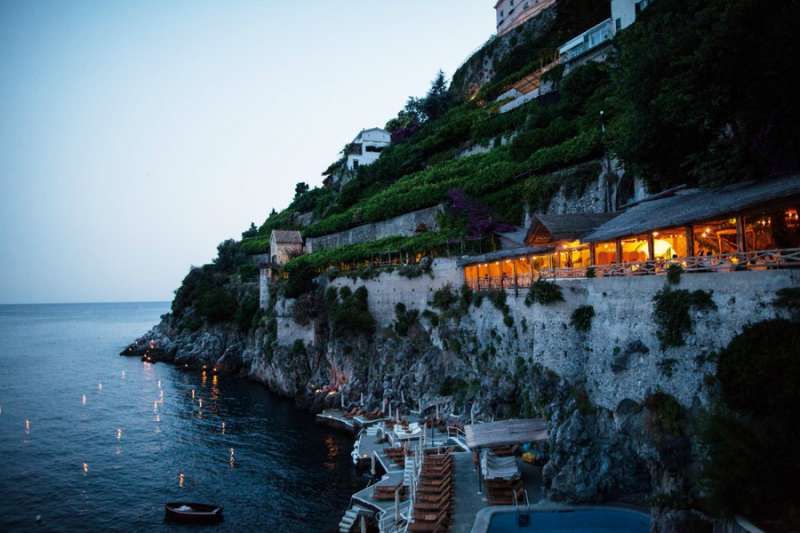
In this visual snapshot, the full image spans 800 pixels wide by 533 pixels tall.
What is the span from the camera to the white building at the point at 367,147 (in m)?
89.1

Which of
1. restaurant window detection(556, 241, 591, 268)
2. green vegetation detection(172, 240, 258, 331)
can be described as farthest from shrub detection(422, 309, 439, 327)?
green vegetation detection(172, 240, 258, 331)

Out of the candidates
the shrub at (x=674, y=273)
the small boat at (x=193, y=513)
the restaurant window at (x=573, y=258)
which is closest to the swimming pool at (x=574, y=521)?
the shrub at (x=674, y=273)

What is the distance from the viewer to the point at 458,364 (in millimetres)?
32719

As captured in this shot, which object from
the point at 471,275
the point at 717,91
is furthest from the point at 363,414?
the point at 717,91

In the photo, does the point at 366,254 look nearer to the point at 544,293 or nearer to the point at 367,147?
the point at 544,293

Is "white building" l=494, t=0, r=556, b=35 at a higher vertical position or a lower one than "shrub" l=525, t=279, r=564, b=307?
higher

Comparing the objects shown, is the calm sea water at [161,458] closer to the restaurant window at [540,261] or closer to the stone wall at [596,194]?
the restaurant window at [540,261]

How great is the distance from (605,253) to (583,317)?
6354mm

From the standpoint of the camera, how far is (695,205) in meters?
18.1

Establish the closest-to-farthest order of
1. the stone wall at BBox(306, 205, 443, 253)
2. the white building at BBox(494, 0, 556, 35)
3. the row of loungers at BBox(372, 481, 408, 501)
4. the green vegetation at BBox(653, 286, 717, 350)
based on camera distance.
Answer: the green vegetation at BBox(653, 286, 717, 350), the row of loungers at BBox(372, 481, 408, 501), the stone wall at BBox(306, 205, 443, 253), the white building at BBox(494, 0, 556, 35)

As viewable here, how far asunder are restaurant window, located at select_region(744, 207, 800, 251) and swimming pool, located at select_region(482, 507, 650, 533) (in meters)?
11.0

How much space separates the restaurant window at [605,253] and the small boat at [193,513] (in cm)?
2218

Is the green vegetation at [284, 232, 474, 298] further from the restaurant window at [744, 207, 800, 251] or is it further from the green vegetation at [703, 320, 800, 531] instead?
the green vegetation at [703, 320, 800, 531]

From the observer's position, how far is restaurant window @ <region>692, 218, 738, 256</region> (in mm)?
19094
